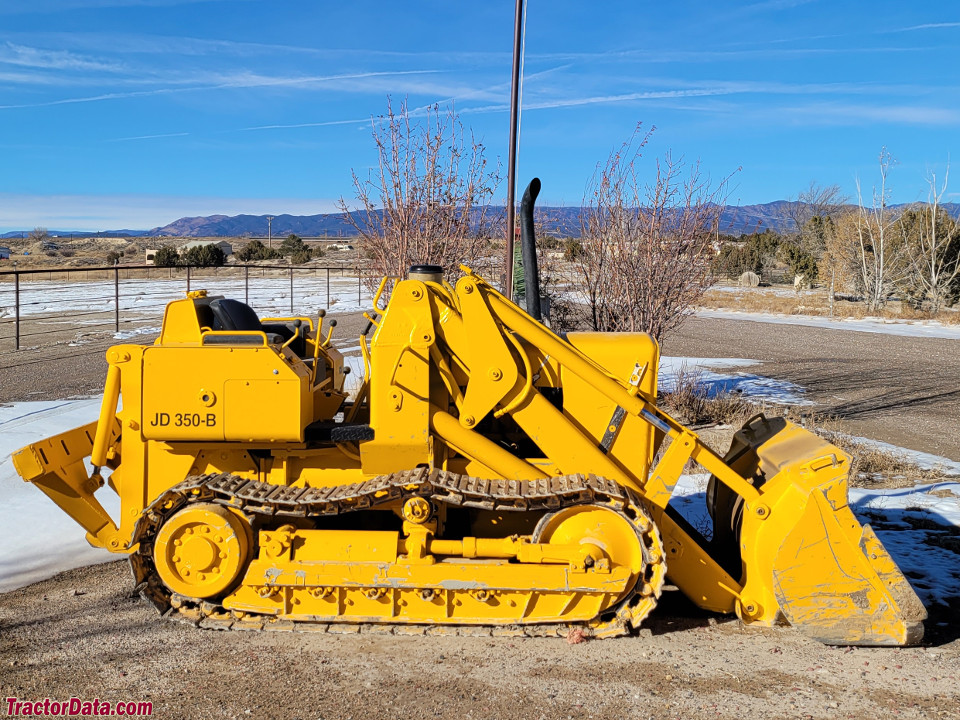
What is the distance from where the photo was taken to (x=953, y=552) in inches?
250

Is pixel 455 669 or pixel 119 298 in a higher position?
pixel 119 298

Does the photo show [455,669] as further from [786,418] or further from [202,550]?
[786,418]

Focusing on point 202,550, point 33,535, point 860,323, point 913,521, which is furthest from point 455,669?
point 860,323

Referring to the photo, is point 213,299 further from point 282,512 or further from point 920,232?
point 920,232

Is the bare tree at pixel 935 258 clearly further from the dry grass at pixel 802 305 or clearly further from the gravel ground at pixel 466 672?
the gravel ground at pixel 466 672

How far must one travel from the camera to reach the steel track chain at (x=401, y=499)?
4613 mm

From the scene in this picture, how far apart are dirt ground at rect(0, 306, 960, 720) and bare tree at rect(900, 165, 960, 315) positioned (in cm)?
3021

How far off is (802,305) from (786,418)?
29.1 meters

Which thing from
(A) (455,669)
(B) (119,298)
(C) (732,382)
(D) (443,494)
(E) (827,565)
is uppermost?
(D) (443,494)

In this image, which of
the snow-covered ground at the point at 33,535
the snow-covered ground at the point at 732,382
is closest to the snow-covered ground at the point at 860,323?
the snow-covered ground at the point at 732,382

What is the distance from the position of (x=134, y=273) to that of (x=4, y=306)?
23.5 metres

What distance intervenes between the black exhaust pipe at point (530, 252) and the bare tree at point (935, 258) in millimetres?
29975

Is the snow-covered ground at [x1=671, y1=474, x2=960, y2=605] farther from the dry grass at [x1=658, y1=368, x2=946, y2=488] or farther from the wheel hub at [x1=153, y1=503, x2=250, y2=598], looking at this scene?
the wheel hub at [x1=153, y1=503, x2=250, y2=598]

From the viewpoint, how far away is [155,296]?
30859mm
